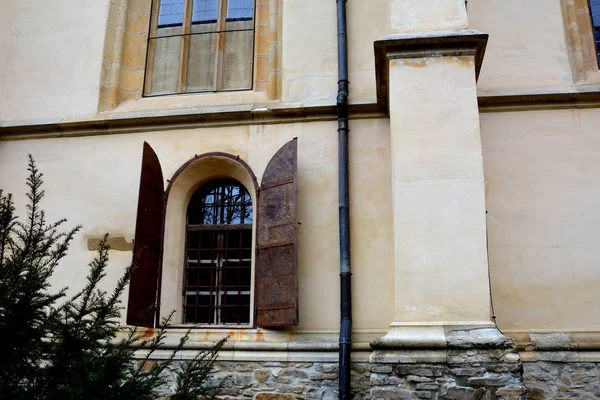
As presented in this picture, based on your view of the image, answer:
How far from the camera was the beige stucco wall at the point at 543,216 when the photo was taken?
6.95 metres

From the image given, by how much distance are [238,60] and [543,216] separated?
4447 mm

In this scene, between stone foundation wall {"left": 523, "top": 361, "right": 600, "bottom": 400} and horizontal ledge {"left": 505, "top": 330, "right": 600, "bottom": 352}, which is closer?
stone foundation wall {"left": 523, "top": 361, "right": 600, "bottom": 400}

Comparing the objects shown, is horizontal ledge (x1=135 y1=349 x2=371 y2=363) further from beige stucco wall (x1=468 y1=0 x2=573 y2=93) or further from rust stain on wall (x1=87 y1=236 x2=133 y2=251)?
beige stucco wall (x1=468 y1=0 x2=573 y2=93)

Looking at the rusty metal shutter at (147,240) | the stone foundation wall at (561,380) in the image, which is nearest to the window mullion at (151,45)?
the rusty metal shutter at (147,240)

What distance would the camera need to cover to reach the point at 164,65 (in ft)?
29.5

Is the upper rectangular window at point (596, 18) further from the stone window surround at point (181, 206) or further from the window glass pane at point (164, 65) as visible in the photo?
the window glass pane at point (164, 65)

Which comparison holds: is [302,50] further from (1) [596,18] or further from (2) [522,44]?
(1) [596,18]

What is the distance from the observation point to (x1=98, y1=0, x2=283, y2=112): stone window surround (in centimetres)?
852

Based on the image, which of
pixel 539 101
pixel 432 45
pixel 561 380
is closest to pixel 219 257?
pixel 432 45

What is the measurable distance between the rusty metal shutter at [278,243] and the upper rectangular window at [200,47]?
1.70 meters

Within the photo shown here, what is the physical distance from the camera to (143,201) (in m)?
7.47

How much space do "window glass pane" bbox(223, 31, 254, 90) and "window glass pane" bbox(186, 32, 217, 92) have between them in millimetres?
187

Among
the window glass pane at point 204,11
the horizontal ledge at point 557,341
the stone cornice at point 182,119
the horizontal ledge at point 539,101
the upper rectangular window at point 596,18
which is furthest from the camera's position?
the window glass pane at point 204,11

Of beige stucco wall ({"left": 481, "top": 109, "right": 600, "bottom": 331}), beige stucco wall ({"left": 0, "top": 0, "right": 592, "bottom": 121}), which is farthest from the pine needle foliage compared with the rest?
beige stucco wall ({"left": 0, "top": 0, "right": 592, "bottom": 121})
